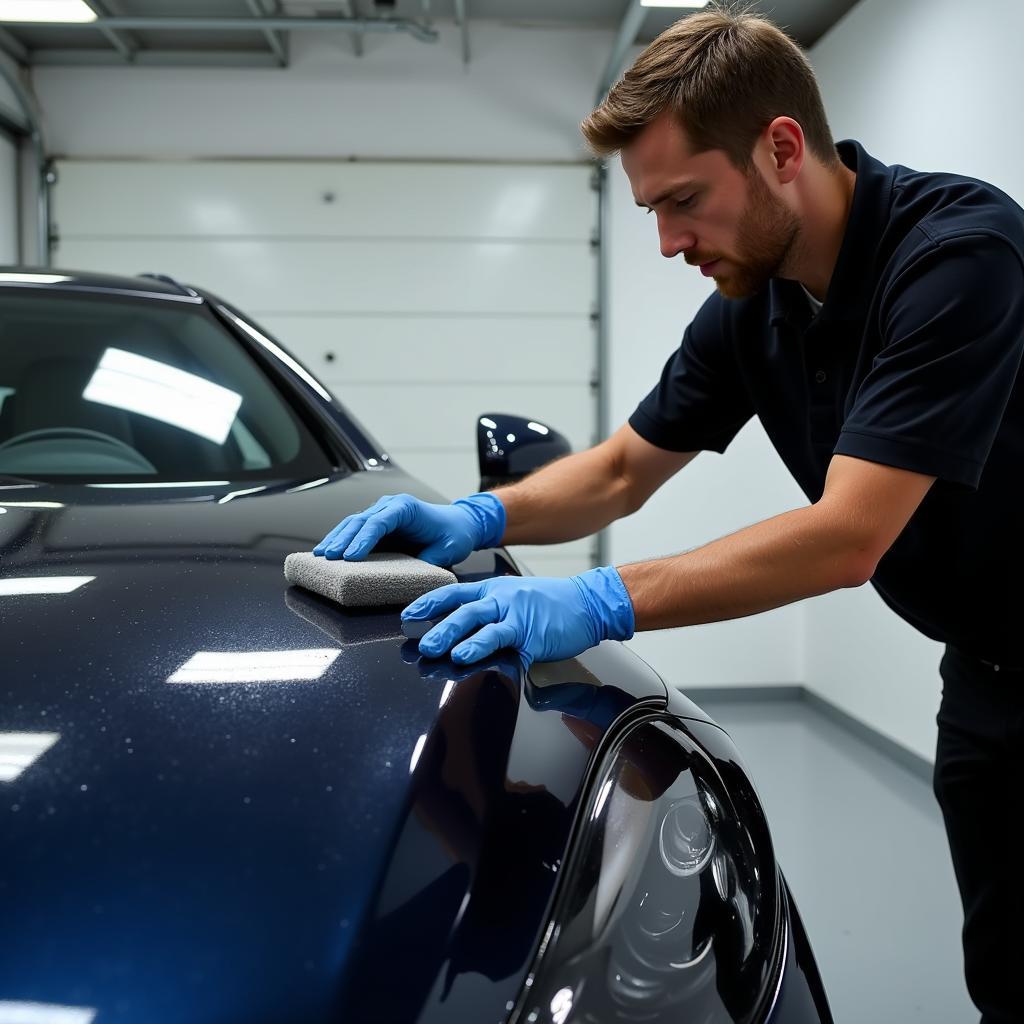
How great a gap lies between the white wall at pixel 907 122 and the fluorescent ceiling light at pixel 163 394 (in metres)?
2.59

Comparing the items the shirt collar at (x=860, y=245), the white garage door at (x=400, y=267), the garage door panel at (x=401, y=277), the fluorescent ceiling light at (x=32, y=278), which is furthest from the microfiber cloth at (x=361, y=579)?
the garage door panel at (x=401, y=277)

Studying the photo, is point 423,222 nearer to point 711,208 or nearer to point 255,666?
point 711,208

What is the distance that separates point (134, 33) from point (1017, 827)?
5101 mm

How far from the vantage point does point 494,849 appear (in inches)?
25.2

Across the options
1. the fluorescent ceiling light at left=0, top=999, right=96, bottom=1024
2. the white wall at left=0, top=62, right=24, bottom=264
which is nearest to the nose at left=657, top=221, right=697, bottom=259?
the fluorescent ceiling light at left=0, top=999, right=96, bottom=1024

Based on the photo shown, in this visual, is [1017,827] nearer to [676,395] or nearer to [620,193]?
[676,395]

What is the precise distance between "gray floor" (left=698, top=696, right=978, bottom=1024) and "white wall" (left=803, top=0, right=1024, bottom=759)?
28cm

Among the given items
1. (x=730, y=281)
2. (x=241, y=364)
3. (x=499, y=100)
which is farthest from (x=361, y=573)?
(x=499, y=100)

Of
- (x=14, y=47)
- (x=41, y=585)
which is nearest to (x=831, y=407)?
(x=41, y=585)

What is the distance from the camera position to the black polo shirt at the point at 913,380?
1.05 m

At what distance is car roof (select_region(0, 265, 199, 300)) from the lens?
163cm

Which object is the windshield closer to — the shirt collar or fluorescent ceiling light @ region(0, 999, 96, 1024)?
the shirt collar

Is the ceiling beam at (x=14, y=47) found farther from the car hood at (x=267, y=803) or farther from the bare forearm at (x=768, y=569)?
the bare forearm at (x=768, y=569)

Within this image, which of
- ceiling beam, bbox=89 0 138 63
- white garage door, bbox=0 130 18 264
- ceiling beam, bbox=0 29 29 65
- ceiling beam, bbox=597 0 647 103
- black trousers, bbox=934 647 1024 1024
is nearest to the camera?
black trousers, bbox=934 647 1024 1024
